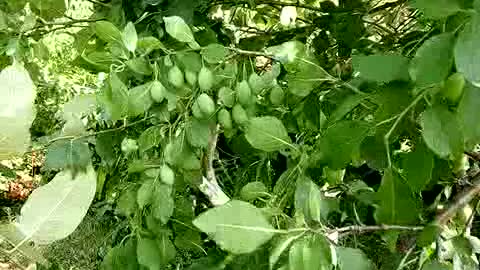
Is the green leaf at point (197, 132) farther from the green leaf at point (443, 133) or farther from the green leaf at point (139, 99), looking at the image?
the green leaf at point (443, 133)

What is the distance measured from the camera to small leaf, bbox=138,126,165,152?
2.51 feet

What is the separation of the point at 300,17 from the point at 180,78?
0.62 meters

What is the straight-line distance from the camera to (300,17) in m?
1.27

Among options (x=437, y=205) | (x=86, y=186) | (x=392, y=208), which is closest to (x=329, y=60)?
(x=437, y=205)

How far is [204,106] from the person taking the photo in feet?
2.29

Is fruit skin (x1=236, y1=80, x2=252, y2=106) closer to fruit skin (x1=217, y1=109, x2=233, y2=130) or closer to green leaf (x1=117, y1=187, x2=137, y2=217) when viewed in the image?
fruit skin (x1=217, y1=109, x2=233, y2=130)

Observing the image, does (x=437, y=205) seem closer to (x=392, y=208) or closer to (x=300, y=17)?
(x=392, y=208)

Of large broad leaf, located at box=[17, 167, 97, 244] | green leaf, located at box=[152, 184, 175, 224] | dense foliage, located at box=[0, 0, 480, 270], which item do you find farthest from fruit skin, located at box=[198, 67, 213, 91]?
large broad leaf, located at box=[17, 167, 97, 244]

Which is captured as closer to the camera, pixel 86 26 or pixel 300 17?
pixel 86 26

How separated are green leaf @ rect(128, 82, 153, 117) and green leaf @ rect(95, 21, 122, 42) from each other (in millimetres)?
47

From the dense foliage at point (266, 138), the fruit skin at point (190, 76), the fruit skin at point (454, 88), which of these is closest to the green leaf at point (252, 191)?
the dense foliage at point (266, 138)

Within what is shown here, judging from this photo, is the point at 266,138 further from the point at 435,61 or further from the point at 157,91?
the point at 435,61

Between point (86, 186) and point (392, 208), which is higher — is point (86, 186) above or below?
above

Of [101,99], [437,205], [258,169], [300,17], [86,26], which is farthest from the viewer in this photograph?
[300,17]
